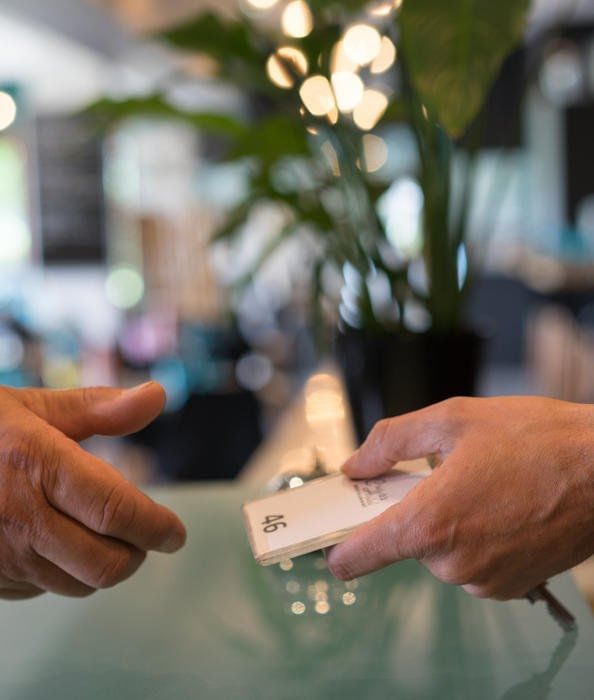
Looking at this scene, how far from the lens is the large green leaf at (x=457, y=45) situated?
0.75 metres

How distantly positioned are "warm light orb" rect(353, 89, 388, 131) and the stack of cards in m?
0.61

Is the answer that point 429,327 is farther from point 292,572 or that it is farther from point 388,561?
point 388,561

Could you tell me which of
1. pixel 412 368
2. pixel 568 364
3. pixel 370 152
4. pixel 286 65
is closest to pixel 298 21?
pixel 286 65

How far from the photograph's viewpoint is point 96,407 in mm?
654

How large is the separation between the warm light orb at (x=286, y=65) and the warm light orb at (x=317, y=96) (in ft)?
0.06

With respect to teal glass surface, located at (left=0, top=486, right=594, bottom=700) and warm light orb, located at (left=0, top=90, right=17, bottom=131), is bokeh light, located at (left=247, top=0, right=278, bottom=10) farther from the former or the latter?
warm light orb, located at (left=0, top=90, right=17, bottom=131)

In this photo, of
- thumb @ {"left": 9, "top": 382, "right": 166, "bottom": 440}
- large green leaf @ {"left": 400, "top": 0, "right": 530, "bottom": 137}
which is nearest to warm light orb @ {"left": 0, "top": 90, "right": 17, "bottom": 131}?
large green leaf @ {"left": 400, "top": 0, "right": 530, "bottom": 137}

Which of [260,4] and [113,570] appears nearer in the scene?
[113,570]

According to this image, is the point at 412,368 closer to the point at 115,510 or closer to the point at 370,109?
the point at 370,109

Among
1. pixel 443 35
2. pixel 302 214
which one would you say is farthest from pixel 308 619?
pixel 302 214

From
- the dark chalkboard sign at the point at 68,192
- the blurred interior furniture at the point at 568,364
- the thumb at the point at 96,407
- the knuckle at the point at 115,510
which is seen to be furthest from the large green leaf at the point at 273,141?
the dark chalkboard sign at the point at 68,192

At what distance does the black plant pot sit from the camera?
112 centimetres

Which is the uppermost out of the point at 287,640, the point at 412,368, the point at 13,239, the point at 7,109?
the point at 287,640

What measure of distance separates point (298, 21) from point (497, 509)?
785mm
